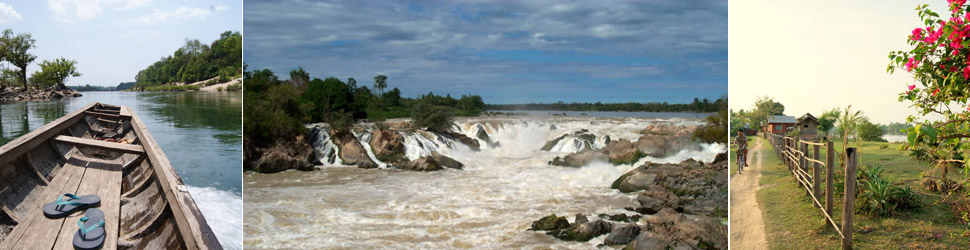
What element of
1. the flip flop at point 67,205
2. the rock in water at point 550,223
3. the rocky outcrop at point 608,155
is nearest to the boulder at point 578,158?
the rocky outcrop at point 608,155

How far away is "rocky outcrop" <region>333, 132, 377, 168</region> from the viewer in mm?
4293

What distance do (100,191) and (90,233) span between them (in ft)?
4.08

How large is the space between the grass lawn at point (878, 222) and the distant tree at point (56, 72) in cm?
831

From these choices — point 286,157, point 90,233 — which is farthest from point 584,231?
point 90,233

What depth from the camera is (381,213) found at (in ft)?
13.1

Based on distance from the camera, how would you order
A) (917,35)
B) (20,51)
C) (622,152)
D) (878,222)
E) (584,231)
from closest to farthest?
(917,35) < (878,222) < (584,231) < (622,152) < (20,51)

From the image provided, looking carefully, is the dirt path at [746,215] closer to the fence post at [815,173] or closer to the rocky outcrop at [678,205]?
the rocky outcrop at [678,205]

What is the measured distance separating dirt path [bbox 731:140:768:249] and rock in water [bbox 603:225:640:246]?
712mm

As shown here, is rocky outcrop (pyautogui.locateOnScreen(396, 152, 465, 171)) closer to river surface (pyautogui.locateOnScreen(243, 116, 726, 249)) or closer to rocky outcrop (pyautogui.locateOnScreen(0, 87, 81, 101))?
river surface (pyautogui.locateOnScreen(243, 116, 726, 249))

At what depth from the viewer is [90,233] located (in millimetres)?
3133

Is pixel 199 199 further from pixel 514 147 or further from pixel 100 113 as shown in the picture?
pixel 514 147

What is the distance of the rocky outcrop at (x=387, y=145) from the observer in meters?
4.24

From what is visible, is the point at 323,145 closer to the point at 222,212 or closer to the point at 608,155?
the point at 608,155

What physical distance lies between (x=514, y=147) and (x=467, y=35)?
0.80 meters
